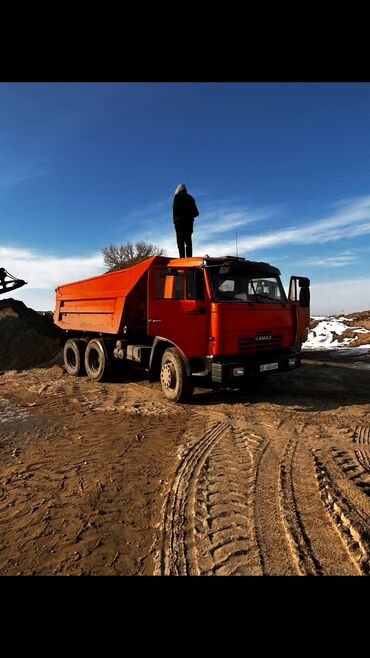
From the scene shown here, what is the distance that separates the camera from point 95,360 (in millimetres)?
9688

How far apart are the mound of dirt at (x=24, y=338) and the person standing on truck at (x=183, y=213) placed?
6.38 meters

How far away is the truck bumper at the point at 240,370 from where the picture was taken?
5980 mm

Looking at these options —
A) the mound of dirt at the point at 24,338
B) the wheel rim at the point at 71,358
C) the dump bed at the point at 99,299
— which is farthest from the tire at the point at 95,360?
the mound of dirt at the point at 24,338

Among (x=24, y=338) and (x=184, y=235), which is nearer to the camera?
(x=184, y=235)

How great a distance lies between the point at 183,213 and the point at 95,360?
16.1ft

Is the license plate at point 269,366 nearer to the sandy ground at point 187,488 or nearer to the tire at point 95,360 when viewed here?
the sandy ground at point 187,488

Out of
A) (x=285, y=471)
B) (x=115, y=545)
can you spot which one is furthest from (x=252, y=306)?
(x=115, y=545)

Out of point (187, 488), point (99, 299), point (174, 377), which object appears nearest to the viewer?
point (187, 488)

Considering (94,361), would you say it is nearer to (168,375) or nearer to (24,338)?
(168,375)

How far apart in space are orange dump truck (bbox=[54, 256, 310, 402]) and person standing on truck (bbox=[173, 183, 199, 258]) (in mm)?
2799

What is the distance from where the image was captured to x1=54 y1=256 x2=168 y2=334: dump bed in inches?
298

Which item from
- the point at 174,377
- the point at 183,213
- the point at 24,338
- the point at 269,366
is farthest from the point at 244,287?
the point at 24,338

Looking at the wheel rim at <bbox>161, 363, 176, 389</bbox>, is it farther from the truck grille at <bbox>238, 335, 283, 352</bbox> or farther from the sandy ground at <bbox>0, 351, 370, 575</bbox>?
the truck grille at <bbox>238, 335, 283, 352</bbox>
